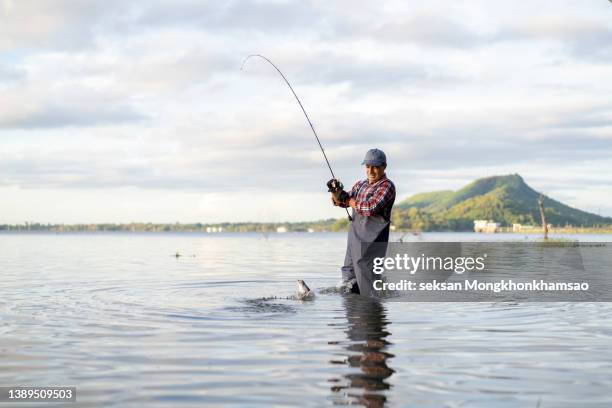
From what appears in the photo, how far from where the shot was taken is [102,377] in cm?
746

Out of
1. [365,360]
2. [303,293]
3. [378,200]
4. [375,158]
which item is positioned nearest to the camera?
[365,360]

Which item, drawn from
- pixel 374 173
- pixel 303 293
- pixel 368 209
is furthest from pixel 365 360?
pixel 303 293

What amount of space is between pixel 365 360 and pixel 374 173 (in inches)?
226

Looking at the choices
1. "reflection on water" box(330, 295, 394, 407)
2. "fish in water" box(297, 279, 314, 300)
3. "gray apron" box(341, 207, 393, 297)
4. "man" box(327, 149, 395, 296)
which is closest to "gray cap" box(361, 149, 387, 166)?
"man" box(327, 149, 395, 296)

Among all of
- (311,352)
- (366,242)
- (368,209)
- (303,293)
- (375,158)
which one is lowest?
(311,352)

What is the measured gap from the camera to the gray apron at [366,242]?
44.3 feet

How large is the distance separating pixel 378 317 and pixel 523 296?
562 cm

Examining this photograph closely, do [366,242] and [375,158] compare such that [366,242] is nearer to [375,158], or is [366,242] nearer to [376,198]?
[376,198]

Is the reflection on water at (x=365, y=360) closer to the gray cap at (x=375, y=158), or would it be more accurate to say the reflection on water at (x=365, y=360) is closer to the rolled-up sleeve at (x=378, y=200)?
the rolled-up sleeve at (x=378, y=200)

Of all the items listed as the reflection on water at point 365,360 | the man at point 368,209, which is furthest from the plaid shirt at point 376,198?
the reflection on water at point 365,360

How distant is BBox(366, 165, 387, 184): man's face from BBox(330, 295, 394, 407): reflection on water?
2363 millimetres

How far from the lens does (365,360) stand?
839 centimetres

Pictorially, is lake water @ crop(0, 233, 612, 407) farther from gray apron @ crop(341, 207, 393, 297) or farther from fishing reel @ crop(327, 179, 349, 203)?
fishing reel @ crop(327, 179, 349, 203)

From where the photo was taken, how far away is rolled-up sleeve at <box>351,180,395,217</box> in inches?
524
